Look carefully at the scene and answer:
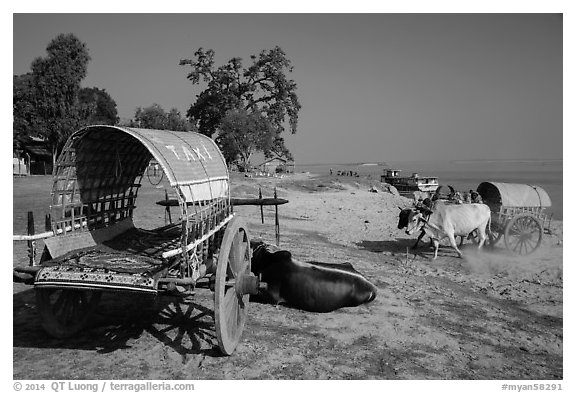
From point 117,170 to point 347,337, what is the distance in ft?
16.7

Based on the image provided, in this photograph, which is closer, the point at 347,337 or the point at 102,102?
the point at 347,337

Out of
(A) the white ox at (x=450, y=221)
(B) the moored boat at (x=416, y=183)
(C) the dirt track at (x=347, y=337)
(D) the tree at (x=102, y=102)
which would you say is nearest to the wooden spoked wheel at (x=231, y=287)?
(C) the dirt track at (x=347, y=337)

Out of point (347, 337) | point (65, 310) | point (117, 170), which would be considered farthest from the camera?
point (117, 170)

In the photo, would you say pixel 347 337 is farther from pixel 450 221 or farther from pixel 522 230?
pixel 522 230

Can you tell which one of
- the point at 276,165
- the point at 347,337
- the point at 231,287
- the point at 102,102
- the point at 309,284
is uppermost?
the point at 102,102

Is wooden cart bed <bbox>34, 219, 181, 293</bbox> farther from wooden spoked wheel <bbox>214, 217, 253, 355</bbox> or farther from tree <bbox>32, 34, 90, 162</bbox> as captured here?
tree <bbox>32, 34, 90, 162</bbox>

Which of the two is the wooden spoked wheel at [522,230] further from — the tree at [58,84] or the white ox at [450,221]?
the tree at [58,84]

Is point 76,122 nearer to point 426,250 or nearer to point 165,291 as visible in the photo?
point 426,250

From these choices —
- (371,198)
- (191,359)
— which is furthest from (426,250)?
(371,198)

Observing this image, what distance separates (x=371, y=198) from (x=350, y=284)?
2419 cm

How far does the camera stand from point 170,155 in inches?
235

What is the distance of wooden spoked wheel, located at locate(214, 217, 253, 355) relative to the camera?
522 centimetres

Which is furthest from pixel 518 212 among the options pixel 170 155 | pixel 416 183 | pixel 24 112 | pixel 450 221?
pixel 416 183

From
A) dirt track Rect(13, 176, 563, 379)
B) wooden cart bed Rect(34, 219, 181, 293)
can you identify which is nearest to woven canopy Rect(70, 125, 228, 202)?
wooden cart bed Rect(34, 219, 181, 293)
